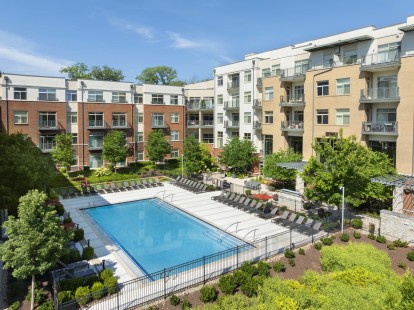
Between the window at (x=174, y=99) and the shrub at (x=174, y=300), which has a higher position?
the window at (x=174, y=99)

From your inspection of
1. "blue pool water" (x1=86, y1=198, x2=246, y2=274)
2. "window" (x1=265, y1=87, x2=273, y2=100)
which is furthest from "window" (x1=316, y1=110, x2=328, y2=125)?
"blue pool water" (x1=86, y1=198, x2=246, y2=274)

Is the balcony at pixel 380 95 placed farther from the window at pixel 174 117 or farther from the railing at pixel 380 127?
the window at pixel 174 117

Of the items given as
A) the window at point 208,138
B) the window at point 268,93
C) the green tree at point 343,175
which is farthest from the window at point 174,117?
the green tree at point 343,175

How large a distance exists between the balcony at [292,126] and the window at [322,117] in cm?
215

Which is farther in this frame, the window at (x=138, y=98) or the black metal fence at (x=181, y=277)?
the window at (x=138, y=98)

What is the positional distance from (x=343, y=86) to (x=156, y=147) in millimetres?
23591

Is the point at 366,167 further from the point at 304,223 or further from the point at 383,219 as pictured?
the point at 304,223

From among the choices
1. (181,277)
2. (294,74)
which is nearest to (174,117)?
(294,74)

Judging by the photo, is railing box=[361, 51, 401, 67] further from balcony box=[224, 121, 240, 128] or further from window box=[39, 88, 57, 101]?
window box=[39, 88, 57, 101]

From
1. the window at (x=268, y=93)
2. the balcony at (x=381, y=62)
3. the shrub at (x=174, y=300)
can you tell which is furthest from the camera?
the window at (x=268, y=93)

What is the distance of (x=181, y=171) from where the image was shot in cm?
4103

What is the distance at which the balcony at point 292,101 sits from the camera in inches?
1304

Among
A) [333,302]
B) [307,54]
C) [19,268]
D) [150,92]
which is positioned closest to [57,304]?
[19,268]

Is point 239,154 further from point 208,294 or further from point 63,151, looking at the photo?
point 208,294
